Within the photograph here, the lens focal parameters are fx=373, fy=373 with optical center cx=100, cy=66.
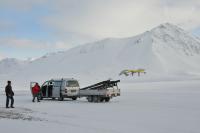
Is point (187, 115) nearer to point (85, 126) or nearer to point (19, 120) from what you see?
point (85, 126)

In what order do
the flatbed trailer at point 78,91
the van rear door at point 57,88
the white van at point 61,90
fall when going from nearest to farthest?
the flatbed trailer at point 78,91 < the white van at point 61,90 < the van rear door at point 57,88

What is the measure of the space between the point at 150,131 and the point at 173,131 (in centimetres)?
73

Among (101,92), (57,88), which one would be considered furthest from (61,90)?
(101,92)

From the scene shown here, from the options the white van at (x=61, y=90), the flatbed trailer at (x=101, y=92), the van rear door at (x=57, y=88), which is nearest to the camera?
the flatbed trailer at (x=101, y=92)

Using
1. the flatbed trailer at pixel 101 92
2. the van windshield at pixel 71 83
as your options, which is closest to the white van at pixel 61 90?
the van windshield at pixel 71 83

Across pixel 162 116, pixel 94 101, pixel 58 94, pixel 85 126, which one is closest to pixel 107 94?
pixel 94 101

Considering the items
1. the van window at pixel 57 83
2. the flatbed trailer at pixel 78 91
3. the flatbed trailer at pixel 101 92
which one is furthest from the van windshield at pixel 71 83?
the flatbed trailer at pixel 101 92

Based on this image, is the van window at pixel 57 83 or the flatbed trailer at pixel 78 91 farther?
the van window at pixel 57 83

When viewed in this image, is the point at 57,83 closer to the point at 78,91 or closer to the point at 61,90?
the point at 61,90

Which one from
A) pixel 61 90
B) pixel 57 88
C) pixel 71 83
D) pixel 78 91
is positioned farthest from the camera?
pixel 71 83

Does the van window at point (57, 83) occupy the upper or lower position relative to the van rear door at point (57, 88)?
upper

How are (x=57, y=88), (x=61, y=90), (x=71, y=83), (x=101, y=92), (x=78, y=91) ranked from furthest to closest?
(x=71, y=83) → (x=57, y=88) → (x=61, y=90) → (x=78, y=91) → (x=101, y=92)

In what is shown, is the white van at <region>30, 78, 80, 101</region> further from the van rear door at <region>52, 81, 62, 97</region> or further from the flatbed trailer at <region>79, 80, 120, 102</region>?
the flatbed trailer at <region>79, 80, 120, 102</region>

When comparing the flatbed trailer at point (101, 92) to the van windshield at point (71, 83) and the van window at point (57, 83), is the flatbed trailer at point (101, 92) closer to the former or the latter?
the van windshield at point (71, 83)
